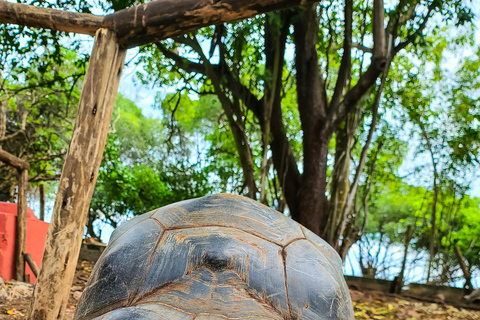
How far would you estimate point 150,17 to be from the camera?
233cm

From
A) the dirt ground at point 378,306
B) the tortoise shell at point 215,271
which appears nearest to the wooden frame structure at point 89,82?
the tortoise shell at point 215,271

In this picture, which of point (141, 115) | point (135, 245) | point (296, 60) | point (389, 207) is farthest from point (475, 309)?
point (141, 115)

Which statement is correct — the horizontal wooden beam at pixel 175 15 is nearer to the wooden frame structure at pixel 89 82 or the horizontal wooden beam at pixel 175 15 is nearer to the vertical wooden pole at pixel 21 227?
the wooden frame structure at pixel 89 82

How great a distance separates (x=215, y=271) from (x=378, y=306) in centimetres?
322

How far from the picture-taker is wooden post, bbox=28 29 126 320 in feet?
7.45

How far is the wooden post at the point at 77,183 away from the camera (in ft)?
7.45

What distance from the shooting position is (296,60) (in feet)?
16.2

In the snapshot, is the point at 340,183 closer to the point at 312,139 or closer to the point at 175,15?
the point at 312,139

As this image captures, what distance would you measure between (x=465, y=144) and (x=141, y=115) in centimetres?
941

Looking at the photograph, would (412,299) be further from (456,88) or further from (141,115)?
(141,115)

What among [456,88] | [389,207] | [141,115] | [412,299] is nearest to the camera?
[412,299]

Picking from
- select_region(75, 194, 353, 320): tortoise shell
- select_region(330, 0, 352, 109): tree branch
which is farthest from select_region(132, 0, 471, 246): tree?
select_region(75, 194, 353, 320): tortoise shell

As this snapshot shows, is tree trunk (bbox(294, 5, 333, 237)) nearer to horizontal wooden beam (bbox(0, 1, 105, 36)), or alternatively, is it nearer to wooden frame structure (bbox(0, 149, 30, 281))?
horizontal wooden beam (bbox(0, 1, 105, 36))

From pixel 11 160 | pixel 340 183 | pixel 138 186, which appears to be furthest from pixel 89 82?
pixel 138 186
